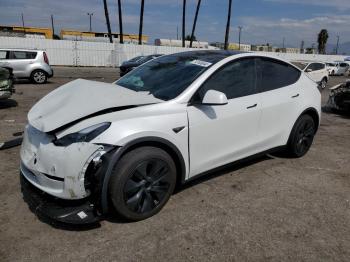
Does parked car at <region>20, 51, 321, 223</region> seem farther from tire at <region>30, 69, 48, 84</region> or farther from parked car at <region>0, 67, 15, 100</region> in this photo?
tire at <region>30, 69, 48, 84</region>

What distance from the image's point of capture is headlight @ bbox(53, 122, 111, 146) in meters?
2.88

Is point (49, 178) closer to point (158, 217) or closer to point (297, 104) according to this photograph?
point (158, 217)

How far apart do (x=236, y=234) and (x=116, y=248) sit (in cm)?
108

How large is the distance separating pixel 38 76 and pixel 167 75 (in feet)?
41.8

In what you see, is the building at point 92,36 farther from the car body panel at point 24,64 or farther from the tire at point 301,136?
the tire at point 301,136

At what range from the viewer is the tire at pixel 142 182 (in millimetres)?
2953

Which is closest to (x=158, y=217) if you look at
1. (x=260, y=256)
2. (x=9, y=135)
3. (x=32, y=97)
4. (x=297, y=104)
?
(x=260, y=256)

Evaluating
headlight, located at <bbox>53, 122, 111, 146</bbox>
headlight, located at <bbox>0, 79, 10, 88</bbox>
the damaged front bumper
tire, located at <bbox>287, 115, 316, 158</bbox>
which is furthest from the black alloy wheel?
headlight, located at <bbox>0, 79, 10, 88</bbox>

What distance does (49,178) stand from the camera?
115 inches

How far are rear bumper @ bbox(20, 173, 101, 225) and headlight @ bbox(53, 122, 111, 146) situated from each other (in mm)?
521

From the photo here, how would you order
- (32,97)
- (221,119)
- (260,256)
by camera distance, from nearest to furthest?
(260,256)
(221,119)
(32,97)

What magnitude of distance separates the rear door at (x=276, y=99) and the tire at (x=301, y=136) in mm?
158

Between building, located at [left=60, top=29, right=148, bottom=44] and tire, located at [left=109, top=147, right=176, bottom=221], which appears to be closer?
tire, located at [left=109, top=147, right=176, bottom=221]

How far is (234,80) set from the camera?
3.96m
